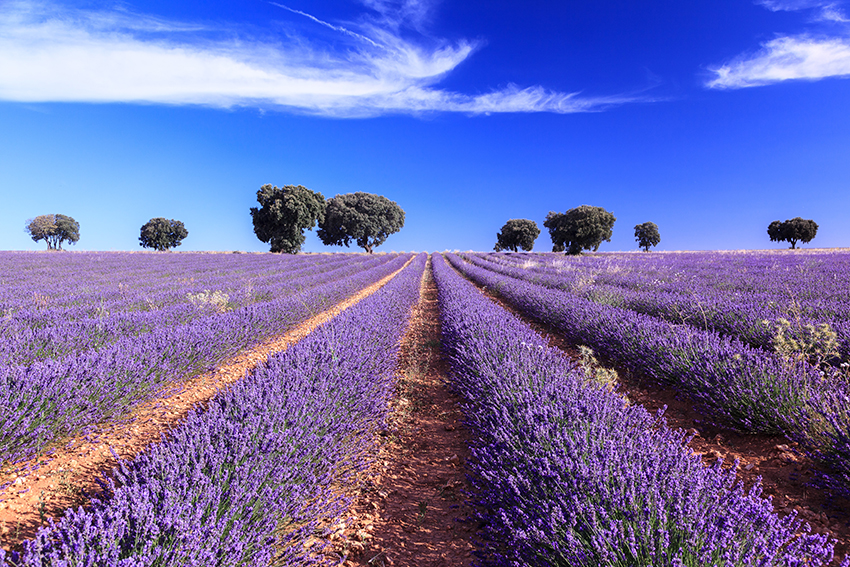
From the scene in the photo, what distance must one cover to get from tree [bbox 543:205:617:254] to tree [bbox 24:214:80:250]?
260 ft

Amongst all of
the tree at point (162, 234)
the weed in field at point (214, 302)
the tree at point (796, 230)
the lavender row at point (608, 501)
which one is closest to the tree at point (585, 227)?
the tree at point (796, 230)

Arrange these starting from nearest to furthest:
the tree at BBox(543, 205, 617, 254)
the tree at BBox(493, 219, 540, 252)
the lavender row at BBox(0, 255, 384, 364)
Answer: the lavender row at BBox(0, 255, 384, 364) → the tree at BBox(543, 205, 617, 254) → the tree at BBox(493, 219, 540, 252)

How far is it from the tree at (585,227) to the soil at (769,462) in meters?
35.4

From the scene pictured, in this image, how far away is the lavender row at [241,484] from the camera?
140 cm

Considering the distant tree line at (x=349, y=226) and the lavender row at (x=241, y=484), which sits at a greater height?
the distant tree line at (x=349, y=226)

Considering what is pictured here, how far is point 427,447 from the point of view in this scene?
3184 millimetres

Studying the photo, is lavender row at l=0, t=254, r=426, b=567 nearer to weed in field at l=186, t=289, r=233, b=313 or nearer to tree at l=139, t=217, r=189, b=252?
weed in field at l=186, t=289, r=233, b=313

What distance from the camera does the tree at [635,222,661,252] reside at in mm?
60406

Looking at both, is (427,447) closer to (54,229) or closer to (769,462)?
(769,462)

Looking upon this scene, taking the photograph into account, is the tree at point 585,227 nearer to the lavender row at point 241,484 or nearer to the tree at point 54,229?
the lavender row at point 241,484

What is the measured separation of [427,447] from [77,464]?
2977mm

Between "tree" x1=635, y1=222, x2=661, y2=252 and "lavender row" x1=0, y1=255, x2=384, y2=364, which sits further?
"tree" x1=635, y1=222, x2=661, y2=252

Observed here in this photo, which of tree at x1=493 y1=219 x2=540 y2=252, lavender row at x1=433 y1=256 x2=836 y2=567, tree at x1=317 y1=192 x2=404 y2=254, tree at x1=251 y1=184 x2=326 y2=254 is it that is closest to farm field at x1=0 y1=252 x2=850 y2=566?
lavender row at x1=433 y1=256 x2=836 y2=567

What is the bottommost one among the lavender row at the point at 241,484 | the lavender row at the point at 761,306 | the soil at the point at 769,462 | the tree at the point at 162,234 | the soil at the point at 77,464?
the soil at the point at 77,464
